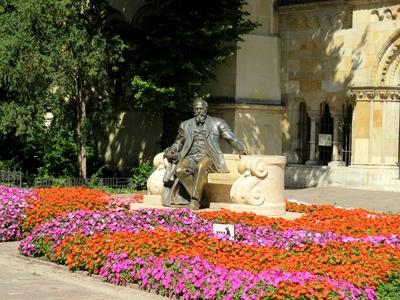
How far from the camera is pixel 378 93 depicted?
24750 millimetres

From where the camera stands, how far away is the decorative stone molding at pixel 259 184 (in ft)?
46.8

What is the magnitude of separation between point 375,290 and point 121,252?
3.22 meters

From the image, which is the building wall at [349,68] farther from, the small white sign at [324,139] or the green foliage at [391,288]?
the green foliage at [391,288]

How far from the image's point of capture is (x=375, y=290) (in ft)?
28.3

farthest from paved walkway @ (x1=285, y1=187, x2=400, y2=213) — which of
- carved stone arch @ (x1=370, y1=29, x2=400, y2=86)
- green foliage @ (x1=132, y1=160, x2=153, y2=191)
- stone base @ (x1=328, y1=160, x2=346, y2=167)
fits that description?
green foliage @ (x1=132, y1=160, x2=153, y2=191)

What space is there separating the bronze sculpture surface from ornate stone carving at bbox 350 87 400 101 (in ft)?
35.4

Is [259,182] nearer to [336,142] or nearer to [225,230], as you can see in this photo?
[225,230]

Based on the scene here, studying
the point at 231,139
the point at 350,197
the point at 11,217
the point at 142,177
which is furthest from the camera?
the point at 142,177

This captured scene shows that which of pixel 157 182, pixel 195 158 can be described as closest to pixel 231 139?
pixel 195 158

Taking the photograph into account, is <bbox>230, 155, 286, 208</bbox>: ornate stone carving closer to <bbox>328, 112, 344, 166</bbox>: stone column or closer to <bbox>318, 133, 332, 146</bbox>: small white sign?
<bbox>328, 112, 344, 166</bbox>: stone column

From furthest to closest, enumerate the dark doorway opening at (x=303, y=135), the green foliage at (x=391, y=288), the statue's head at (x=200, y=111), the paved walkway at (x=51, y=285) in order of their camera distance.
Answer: the dark doorway opening at (x=303, y=135), the statue's head at (x=200, y=111), the paved walkway at (x=51, y=285), the green foliage at (x=391, y=288)

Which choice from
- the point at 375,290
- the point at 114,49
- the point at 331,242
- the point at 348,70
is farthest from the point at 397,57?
the point at 375,290

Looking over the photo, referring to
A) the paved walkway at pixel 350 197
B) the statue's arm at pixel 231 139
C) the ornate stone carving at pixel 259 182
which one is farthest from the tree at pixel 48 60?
the ornate stone carving at pixel 259 182

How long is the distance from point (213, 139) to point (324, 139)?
12.1 m
